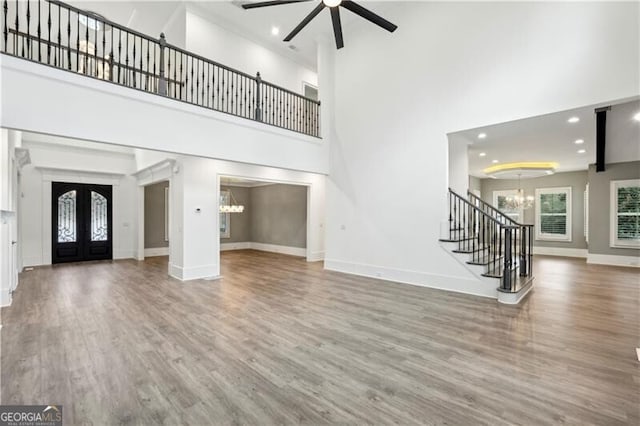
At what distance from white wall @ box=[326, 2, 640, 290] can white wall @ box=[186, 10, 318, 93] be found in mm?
2159

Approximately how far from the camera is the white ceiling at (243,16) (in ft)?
22.4

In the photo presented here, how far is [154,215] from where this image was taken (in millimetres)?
10648

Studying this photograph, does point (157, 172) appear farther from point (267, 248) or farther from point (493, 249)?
point (493, 249)

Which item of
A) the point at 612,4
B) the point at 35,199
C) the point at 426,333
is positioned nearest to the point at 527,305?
the point at 426,333

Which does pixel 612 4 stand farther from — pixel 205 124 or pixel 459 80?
pixel 205 124

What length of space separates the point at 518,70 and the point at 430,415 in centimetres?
529

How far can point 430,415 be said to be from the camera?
82.9 inches

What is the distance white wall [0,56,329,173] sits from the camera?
3502 millimetres

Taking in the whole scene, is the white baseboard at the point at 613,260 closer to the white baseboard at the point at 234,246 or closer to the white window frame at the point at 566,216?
the white window frame at the point at 566,216

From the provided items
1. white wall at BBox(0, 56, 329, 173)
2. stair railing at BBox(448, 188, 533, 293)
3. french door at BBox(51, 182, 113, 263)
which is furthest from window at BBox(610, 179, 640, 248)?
french door at BBox(51, 182, 113, 263)

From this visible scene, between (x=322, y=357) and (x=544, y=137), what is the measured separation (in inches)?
252

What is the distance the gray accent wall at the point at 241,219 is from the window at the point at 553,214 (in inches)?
463

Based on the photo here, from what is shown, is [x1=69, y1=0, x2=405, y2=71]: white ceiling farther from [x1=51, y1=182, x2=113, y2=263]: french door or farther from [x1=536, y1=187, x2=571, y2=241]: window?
[x1=536, y1=187, x2=571, y2=241]: window

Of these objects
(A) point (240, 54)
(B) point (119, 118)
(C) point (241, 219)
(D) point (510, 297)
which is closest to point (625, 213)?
Result: (D) point (510, 297)
